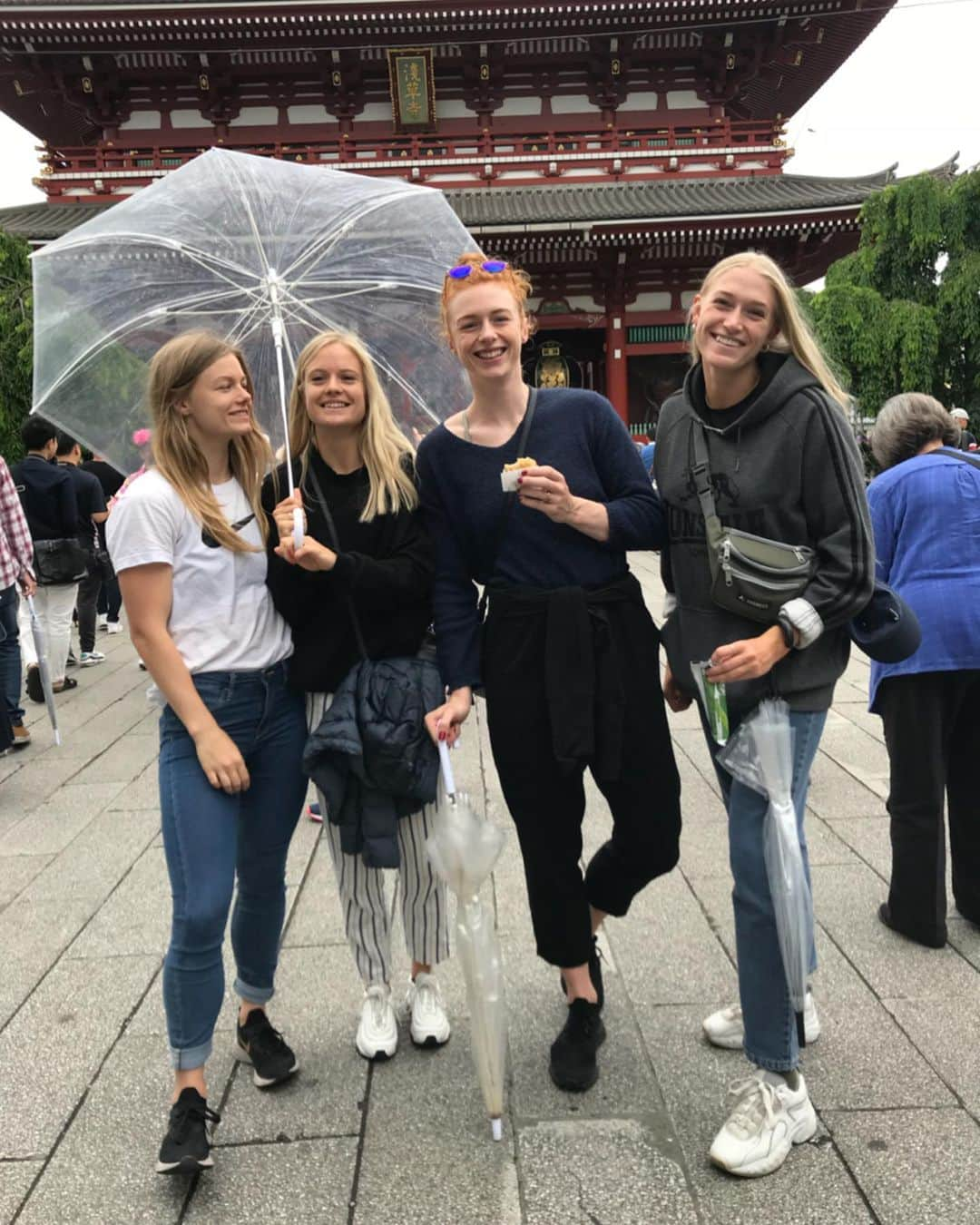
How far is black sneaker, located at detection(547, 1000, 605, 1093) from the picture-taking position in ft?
6.64

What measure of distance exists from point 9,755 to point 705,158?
1378 cm

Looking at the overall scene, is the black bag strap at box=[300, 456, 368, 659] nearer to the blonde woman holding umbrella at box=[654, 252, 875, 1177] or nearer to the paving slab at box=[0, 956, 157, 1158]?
the blonde woman holding umbrella at box=[654, 252, 875, 1177]

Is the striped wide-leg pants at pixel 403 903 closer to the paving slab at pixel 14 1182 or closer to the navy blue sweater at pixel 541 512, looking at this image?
the navy blue sweater at pixel 541 512

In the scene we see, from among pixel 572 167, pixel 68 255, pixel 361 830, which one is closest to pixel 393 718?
pixel 361 830

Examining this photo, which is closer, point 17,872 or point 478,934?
point 478,934

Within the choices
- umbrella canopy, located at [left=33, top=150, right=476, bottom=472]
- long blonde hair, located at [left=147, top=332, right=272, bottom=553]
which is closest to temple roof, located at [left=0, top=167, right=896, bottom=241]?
umbrella canopy, located at [left=33, top=150, right=476, bottom=472]

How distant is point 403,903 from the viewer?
225 centimetres

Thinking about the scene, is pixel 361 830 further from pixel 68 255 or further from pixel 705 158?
pixel 705 158

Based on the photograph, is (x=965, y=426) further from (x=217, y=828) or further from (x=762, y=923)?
(x=217, y=828)

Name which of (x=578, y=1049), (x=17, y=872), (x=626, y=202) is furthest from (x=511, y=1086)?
(x=626, y=202)

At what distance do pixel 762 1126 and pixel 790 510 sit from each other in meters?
1.24

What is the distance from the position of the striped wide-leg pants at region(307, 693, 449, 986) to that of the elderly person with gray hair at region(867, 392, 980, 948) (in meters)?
1.41

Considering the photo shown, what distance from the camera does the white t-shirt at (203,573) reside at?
5.77 ft

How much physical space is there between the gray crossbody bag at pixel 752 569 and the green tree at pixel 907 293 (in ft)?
33.5
